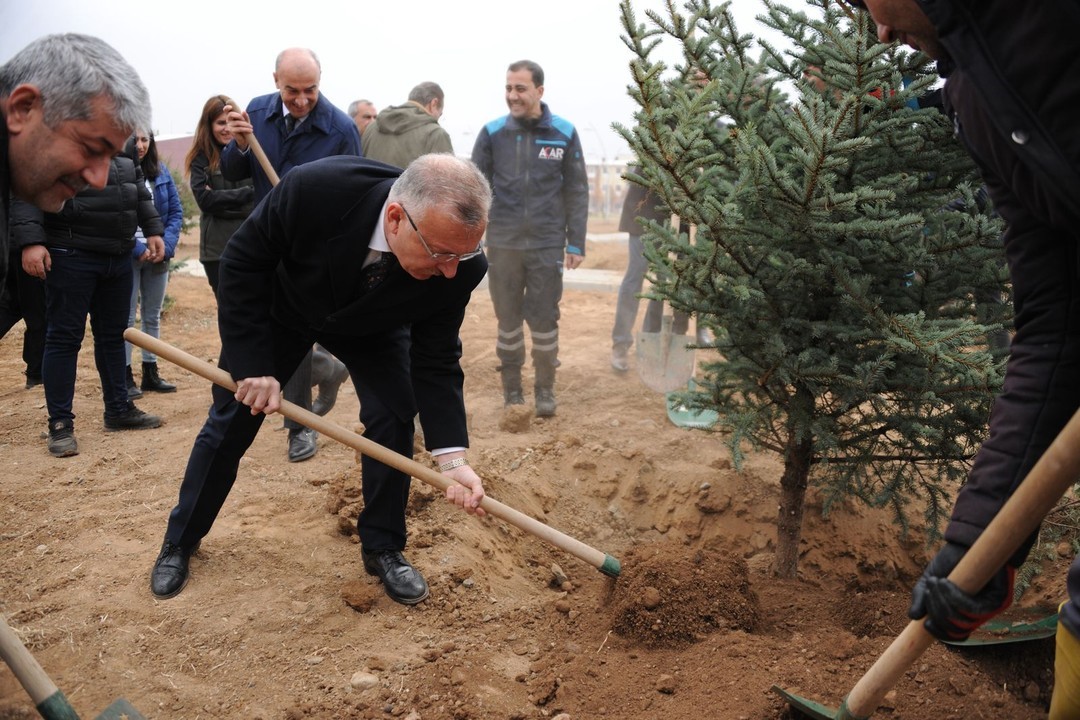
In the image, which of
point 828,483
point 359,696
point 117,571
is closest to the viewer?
point 359,696

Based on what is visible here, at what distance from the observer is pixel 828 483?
Result: 3.85 meters

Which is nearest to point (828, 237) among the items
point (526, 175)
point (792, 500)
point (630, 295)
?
point (792, 500)

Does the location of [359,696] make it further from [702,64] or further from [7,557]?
[702,64]

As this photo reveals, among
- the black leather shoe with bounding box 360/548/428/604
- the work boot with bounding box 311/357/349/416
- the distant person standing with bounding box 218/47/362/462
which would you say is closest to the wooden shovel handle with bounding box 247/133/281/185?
the distant person standing with bounding box 218/47/362/462

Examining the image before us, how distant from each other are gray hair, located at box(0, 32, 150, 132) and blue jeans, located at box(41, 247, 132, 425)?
3.17 m

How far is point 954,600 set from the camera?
1.88 metres

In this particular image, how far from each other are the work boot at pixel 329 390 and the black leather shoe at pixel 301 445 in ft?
1.53

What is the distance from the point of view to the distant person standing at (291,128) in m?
4.76

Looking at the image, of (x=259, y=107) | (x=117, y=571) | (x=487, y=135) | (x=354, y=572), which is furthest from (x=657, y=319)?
(x=117, y=571)

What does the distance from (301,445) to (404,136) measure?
8.54ft

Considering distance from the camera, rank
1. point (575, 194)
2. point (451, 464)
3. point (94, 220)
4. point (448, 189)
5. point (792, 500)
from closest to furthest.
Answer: point (448, 189), point (451, 464), point (792, 500), point (94, 220), point (575, 194)

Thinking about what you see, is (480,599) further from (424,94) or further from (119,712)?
(424,94)

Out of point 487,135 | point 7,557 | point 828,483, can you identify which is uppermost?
point 487,135

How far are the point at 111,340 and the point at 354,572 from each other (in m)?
2.59
